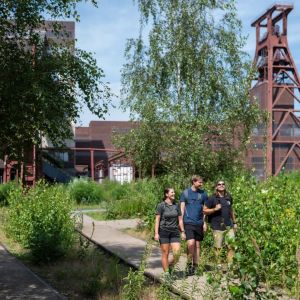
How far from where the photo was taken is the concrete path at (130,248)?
28.3ft

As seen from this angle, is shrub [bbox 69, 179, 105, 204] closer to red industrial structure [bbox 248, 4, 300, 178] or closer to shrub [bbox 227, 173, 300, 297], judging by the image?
shrub [bbox 227, 173, 300, 297]

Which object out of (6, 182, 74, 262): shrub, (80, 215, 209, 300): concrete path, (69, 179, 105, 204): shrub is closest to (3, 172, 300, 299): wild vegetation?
(6, 182, 74, 262): shrub

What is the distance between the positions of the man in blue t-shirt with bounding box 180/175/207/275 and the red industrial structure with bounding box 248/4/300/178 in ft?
200

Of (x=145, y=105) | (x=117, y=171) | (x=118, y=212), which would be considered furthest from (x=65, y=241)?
(x=117, y=171)

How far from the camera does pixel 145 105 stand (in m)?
15.9

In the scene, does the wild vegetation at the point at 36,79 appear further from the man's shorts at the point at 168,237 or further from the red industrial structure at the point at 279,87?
the red industrial structure at the point at 279,87

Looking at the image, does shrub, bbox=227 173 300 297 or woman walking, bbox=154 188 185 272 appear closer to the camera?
shrub, bbox=227 173 300 297

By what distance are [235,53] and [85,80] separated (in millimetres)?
9230

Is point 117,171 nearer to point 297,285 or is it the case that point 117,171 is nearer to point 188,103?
point 188,103

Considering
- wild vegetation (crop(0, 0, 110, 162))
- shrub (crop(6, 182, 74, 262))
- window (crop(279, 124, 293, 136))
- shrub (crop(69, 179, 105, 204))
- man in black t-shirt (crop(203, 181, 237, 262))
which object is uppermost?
window (crop(279, 124, 293, 136))

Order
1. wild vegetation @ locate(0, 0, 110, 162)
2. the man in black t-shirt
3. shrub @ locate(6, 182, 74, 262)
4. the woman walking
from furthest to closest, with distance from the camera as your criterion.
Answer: shrub @ locate(6, 182, 74, 262)
the man in black t-shirt
the woman walking
wild vegetation @ locate(0, 0, 110, 162)

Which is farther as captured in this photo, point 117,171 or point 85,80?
point 117,171

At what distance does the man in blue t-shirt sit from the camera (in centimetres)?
972

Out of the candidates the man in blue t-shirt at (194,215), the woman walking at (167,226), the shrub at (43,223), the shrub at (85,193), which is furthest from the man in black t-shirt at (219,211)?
the shrub at (85,193)
